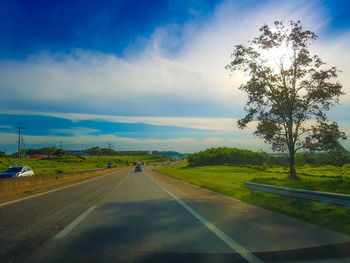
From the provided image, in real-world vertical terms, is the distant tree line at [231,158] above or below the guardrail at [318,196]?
below

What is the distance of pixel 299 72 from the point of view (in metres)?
26.8

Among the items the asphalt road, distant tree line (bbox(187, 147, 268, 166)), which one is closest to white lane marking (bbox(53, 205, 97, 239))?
the asphalt road

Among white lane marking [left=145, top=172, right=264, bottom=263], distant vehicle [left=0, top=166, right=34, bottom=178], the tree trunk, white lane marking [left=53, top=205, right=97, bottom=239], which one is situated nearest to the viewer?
white lane marking [left=145, top=172, right=264, bottom=263]

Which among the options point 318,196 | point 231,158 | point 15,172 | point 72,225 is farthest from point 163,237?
point 231,158

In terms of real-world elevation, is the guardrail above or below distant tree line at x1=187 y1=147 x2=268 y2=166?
above

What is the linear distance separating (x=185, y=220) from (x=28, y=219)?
4414mm

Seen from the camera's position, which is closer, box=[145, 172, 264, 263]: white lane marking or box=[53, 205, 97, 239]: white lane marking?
box=[145, 172, 264, 263]: white lane marking

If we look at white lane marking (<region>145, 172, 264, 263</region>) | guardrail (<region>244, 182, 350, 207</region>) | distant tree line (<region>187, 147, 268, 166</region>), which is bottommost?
distant tree line (<region>187, 147, 268, 166</region>)

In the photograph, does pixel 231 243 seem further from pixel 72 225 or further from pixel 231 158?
pixel 231 158

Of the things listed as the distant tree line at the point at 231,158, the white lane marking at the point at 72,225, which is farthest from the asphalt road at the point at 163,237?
the distant tree line at the point at 231,158

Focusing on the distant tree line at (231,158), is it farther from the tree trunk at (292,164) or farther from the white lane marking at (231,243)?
the white lane marking at (231,243)

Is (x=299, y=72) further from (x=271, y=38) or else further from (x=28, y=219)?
(x=28, y=219)

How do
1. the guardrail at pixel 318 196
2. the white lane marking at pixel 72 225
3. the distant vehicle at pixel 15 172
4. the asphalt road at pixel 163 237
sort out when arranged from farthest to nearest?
1. the distant vehicle at pixel 15 172
2. the guardrail at pixel 318 196
3. the white lane marking at pixel 72 225
4. the asphalt road at pixel 163 237

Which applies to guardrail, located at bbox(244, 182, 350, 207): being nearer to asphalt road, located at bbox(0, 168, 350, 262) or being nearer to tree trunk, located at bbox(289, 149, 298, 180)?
asphalt road, located at bbox(0, 168, 350, 262)
